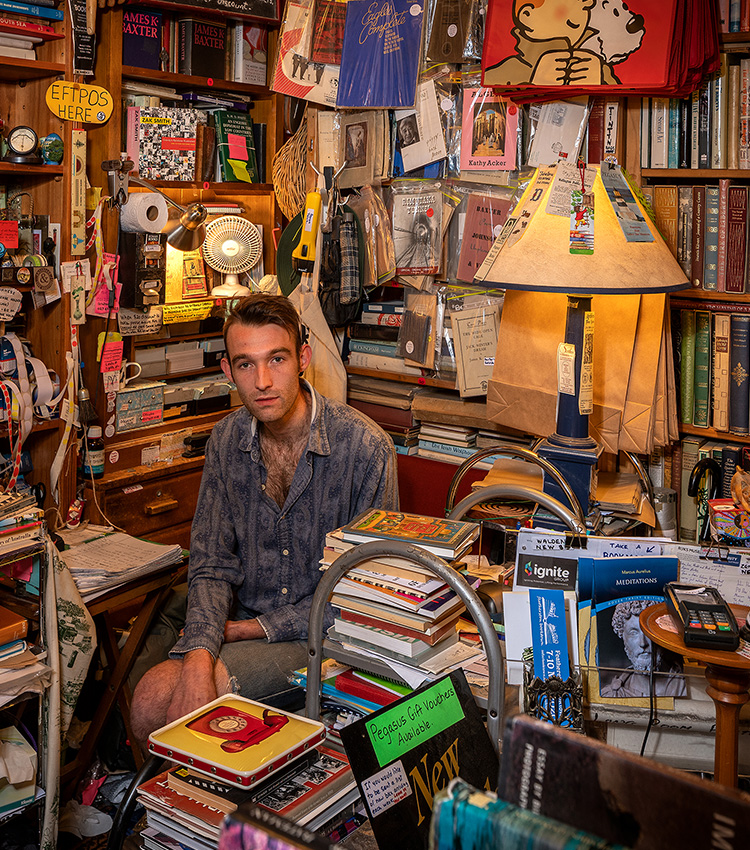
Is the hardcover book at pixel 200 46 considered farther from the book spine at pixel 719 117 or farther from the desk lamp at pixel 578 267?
the book spine at pixel 719 117

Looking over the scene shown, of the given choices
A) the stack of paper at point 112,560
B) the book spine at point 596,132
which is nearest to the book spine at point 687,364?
the book spine at point 596,132

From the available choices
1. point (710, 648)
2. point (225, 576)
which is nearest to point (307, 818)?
point (710, 648)

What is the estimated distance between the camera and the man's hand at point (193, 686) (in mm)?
1850

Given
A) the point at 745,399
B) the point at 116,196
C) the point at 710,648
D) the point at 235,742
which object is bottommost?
the point at 235,742

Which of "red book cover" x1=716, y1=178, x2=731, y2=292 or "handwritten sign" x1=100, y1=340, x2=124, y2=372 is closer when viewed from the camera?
"red book cover" x1=716, y1=178, x2=731, y2=292

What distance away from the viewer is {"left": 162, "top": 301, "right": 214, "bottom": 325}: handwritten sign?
11.2ft

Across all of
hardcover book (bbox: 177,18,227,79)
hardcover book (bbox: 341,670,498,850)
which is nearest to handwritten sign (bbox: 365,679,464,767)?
hardcover book (bbox: 341,670,498,850)

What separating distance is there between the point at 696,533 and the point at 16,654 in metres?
2.00

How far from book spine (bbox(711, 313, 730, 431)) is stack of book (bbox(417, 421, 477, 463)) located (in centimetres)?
84

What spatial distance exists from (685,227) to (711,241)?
0.29 ft

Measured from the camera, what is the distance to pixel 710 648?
45.6 inches

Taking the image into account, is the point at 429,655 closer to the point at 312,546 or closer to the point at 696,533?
the point at 312,546

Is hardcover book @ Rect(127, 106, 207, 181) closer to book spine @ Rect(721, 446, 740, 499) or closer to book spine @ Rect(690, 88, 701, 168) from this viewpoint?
book spine @ Rect(690, 88, 701, 168)

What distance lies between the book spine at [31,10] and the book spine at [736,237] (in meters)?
2.11
